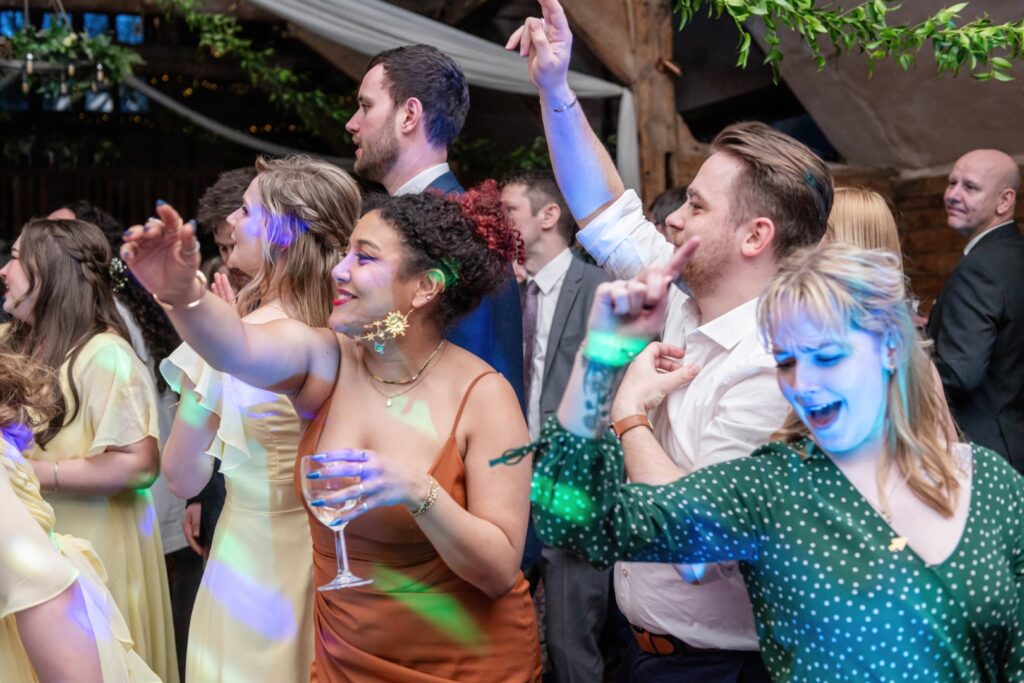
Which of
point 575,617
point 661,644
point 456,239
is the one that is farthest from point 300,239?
point 575,617

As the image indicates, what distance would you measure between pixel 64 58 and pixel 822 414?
207 inches

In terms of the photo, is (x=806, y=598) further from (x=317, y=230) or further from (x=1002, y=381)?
(x=1002, y=381)

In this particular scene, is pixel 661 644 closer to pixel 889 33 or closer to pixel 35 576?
pixel 35 576

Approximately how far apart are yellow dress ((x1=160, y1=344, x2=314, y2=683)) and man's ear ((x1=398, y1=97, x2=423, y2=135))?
2.40ft

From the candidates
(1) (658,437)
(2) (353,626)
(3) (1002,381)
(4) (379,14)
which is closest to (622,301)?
(1) (658,437)

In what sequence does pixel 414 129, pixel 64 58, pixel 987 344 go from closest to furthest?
pixel 414 129
pixel 987 344
pixel 64 58

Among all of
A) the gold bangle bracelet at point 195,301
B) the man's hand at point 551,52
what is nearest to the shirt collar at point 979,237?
the man's hand at point 551,52

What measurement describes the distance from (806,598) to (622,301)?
488 mm

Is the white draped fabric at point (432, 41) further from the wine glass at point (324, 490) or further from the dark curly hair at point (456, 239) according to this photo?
the wine glass at point (324, 490)

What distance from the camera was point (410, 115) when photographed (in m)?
2.84

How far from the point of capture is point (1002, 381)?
3756mm

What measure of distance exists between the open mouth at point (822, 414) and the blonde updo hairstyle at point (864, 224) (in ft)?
4.00

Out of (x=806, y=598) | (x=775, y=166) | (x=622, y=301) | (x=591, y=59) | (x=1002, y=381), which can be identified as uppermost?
(x=591, y=59)

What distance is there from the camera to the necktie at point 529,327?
4033 millimetres
